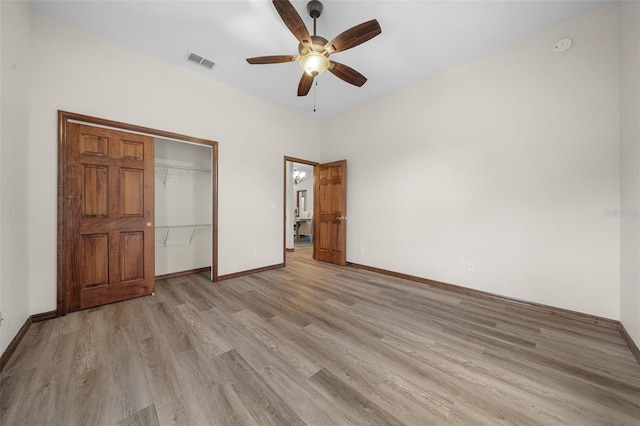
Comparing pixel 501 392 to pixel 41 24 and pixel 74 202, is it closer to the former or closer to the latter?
pixel 74 202

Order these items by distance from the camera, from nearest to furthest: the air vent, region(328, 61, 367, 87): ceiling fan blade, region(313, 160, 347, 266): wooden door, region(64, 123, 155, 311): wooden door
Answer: region(328, 61, 367, 87): ceiling fan blade → region(64, 123, 155, 311): wooden door → the air vent → region(313, 160, 347, 266): wooden door

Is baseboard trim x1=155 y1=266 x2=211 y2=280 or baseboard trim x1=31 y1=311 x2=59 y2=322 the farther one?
baseboard trim x1=155 y1=266 x2=211 y2=280

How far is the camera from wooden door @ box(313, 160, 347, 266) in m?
4.60

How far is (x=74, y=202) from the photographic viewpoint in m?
2.52

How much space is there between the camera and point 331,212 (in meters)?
4.86

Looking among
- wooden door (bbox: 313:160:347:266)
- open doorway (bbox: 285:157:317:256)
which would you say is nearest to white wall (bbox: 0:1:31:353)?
open doorway (bbox: 285:157:317:256)

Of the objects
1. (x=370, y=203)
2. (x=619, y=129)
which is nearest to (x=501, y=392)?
(x=619, y=129)

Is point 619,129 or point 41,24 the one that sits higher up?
point 41,24

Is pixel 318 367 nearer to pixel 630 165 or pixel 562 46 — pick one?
pixel 630 165

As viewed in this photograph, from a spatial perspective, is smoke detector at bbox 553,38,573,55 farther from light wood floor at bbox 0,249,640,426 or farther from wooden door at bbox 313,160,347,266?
wooden door at bbox 313,160,347,266

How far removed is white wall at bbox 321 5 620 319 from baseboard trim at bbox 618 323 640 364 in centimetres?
17

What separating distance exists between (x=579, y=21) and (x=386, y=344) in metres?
3.83

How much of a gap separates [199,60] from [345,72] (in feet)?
6.82

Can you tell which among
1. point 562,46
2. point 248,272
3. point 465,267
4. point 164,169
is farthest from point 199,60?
point 465,267
